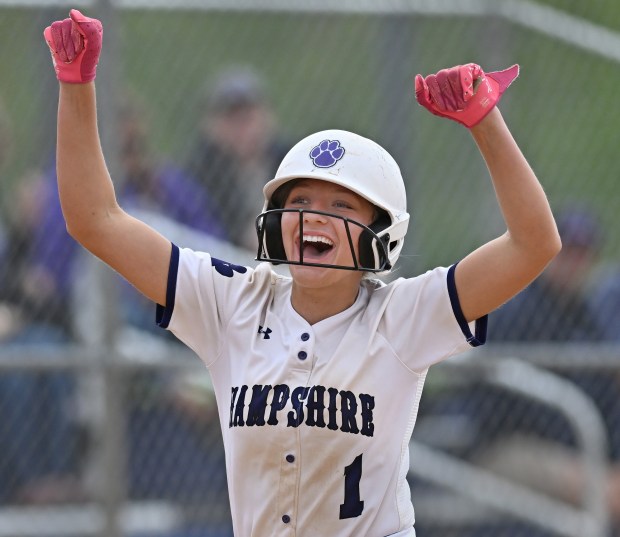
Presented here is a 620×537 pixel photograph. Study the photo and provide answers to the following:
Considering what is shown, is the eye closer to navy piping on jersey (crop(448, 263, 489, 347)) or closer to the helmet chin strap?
the helmet chin strap

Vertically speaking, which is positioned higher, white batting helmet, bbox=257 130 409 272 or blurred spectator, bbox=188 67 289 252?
blurred spectator, bbox=188 67 289 252

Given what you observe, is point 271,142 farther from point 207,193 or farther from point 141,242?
point 141,242

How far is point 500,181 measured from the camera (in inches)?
105

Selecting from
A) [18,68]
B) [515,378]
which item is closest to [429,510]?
[515,378]

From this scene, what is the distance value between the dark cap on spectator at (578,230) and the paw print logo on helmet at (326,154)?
2.71 meters

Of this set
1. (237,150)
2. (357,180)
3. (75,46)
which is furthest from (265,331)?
(237,150)

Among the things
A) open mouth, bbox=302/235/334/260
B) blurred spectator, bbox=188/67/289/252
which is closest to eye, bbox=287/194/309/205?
open mouth, bbox=302/235/334/260

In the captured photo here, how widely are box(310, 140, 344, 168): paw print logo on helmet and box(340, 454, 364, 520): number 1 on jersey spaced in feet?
2.26

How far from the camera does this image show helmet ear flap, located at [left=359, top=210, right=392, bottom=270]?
2854mm

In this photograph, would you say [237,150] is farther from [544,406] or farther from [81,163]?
[81,163]

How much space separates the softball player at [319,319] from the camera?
2.79 m

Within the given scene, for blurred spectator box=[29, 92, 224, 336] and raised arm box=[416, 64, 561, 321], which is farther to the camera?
blurred spectator box=[29, 92, 224, 336]

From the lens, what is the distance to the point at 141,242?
2.87 m

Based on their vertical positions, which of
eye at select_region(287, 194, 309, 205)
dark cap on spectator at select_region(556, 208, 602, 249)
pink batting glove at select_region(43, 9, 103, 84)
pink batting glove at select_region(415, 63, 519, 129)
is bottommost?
eye at select_region(287, 194, 309, 205)
